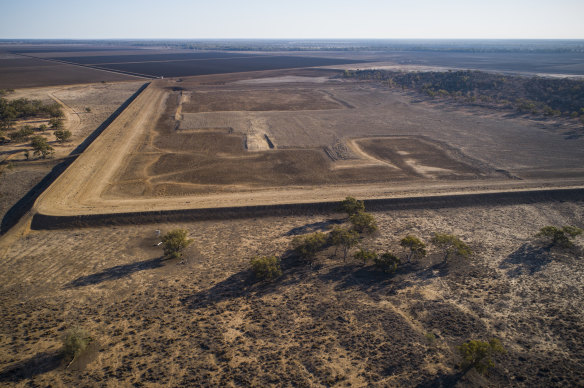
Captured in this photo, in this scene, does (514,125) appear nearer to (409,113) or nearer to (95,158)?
(409,113)

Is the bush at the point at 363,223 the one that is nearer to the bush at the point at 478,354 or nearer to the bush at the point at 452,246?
the bush at the point at 452,246

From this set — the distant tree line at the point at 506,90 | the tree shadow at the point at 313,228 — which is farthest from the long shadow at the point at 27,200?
the distant tree line at the point at 506,90

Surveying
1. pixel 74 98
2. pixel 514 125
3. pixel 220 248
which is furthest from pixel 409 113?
pixel 74 98

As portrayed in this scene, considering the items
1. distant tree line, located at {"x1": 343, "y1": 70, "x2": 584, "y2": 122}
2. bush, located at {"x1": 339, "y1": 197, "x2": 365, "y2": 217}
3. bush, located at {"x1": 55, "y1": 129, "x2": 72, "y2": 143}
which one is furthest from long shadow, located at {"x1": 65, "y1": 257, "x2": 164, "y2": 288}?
distant tree line, located at {"x1": 343, "y1": 70, "x2": 584, "y2": 122}

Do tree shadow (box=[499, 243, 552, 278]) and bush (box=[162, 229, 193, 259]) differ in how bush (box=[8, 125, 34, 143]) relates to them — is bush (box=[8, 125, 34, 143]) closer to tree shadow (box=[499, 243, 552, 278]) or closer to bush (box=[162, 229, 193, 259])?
bush (box=[162, 229, 193, 259])

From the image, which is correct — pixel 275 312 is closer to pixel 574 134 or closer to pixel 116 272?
pixel 116 272

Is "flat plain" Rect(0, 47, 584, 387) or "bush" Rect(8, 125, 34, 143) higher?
"bush" Rect(8, 125, 34, 143)

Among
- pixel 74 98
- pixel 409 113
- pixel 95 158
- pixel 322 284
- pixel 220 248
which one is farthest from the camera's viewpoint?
pixel 74 98
